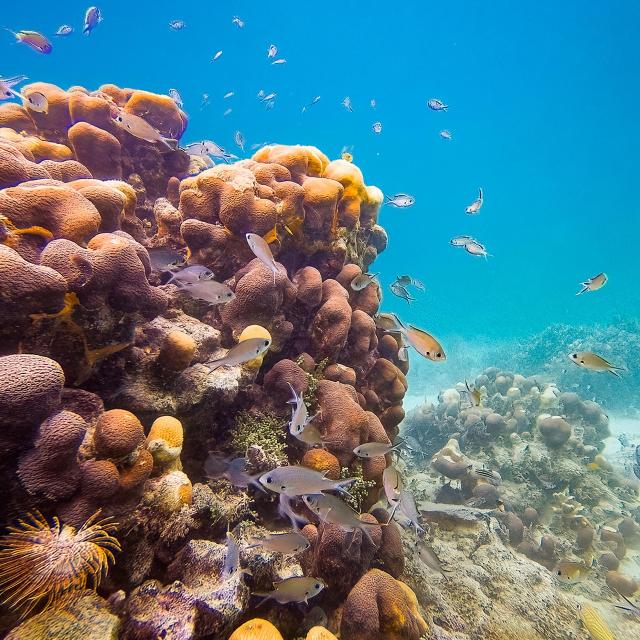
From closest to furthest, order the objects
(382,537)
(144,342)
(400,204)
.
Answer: (144,342), (382,537), (400,204)

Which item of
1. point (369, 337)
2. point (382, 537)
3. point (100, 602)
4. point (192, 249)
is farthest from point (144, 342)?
point (382, 537)

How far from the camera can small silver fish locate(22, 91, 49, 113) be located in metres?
5.07

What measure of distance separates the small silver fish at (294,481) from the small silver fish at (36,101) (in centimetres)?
626

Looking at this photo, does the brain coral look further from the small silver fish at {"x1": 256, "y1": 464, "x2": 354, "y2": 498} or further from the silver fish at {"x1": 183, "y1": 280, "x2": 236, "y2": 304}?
the silver fish at {"x1": 183, "y1": 280, "x2": 236, "y2": 304}

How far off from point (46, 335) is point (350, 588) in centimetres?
361

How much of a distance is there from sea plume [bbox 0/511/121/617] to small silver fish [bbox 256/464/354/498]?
109 centimetres

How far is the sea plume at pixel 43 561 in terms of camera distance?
1.80 metres

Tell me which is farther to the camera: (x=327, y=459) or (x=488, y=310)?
(x=488, y=310)

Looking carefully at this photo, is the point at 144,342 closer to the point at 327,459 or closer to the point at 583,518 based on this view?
the point at 327,459

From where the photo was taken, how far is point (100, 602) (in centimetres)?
206

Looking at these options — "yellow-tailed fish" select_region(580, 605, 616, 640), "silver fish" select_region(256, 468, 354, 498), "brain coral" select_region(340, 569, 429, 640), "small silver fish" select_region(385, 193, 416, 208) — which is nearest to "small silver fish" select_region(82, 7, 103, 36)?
"small silver fish" select_region(385, 193, 416, 208)

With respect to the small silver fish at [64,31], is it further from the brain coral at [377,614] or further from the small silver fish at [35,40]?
the brain coral at [377,614]

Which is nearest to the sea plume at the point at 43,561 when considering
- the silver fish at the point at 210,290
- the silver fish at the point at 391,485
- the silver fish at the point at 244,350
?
the silver fish at the point at 244,350

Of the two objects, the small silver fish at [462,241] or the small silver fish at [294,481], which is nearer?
the small silver fish at [294,481]
